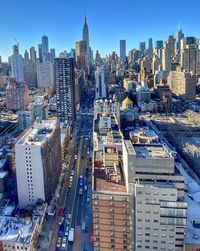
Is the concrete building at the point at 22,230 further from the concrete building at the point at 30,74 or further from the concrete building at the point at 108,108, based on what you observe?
the concrete building at the point at 30,74

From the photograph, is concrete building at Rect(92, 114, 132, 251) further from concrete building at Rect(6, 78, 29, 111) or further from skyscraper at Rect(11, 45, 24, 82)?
skyscraper at Rect(11, 45, 24, 82)

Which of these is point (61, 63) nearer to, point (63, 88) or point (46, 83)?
point (63, 88)

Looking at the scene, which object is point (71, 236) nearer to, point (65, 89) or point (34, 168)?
point (34, 168)

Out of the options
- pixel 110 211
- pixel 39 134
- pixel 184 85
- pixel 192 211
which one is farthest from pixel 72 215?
pixel 184 85

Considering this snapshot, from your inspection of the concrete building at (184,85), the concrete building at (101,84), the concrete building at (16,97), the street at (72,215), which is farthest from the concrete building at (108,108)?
the concrete building at (184,85)

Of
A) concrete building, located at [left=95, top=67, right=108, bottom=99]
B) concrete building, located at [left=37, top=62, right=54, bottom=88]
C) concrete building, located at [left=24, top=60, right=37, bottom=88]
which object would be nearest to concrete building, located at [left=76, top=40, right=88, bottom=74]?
concrete building, located at [left=37, top=62, right=54, bottom=88]

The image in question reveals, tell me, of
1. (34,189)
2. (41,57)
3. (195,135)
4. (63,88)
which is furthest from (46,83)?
(34,189)

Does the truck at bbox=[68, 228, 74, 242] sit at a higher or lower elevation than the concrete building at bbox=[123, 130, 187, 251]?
lower
